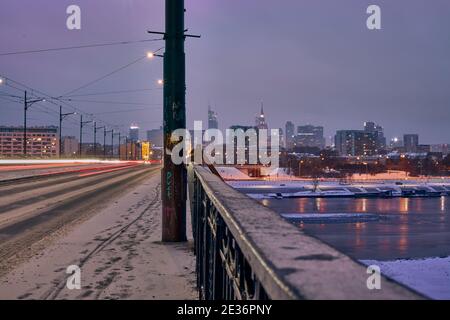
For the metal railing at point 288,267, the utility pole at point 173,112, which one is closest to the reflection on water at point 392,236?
the utility pole at point 173,112

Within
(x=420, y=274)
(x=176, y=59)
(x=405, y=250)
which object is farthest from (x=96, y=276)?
(x=405, y=250)

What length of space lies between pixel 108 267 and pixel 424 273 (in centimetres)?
1724

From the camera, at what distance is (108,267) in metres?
8.16

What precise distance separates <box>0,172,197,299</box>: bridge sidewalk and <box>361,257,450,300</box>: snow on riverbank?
10.8m

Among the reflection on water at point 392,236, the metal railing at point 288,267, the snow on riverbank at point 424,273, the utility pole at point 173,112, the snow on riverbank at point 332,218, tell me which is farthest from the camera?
the snow on riverbank at point 332,218

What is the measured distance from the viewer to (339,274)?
161cm

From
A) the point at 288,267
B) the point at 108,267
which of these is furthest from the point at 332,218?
the point at 288,267

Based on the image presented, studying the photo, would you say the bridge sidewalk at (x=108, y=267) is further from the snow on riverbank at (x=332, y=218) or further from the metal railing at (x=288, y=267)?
the snow on riverbank at (x=332, y=218)

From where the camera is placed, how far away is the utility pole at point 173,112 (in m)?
10.3

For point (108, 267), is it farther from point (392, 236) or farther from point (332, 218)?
point (332, 218)

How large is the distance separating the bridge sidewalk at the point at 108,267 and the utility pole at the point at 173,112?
497 millimetres

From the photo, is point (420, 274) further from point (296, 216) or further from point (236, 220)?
point (296, 216)
